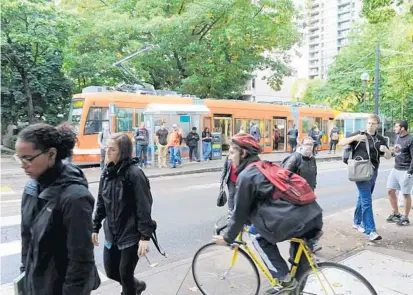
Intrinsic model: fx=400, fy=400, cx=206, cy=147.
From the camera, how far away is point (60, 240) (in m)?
2.10

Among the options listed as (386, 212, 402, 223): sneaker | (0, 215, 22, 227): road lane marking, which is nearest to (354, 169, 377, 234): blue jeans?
(386, 212, 402, 223): sneaker

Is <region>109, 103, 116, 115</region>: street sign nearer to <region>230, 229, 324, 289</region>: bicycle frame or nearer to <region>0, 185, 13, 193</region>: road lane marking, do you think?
<region>0, 185, 13, 193</region>: road lane marking

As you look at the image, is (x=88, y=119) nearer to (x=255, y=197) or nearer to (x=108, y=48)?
(x=108, y=48)

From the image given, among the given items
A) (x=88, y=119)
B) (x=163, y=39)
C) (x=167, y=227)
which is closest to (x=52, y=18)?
(x=163, y=39)

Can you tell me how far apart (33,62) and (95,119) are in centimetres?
858

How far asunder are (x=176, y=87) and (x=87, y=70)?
5.49m

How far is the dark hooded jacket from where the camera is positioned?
119 inches

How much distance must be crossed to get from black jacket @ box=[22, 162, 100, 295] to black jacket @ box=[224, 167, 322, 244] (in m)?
1.32

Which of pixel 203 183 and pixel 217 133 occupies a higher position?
pixel 217 133

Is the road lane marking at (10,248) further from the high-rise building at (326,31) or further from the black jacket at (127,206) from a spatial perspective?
the high-rise building at (326,31)

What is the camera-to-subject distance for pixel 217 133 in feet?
63.8

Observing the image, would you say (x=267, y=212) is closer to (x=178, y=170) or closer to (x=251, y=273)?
(x=251, y=273)

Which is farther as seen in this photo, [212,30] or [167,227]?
[212,30]

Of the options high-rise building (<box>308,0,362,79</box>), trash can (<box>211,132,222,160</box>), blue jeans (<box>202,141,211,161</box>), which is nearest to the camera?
blue jeans (<box>202,141,211,161</box>)
